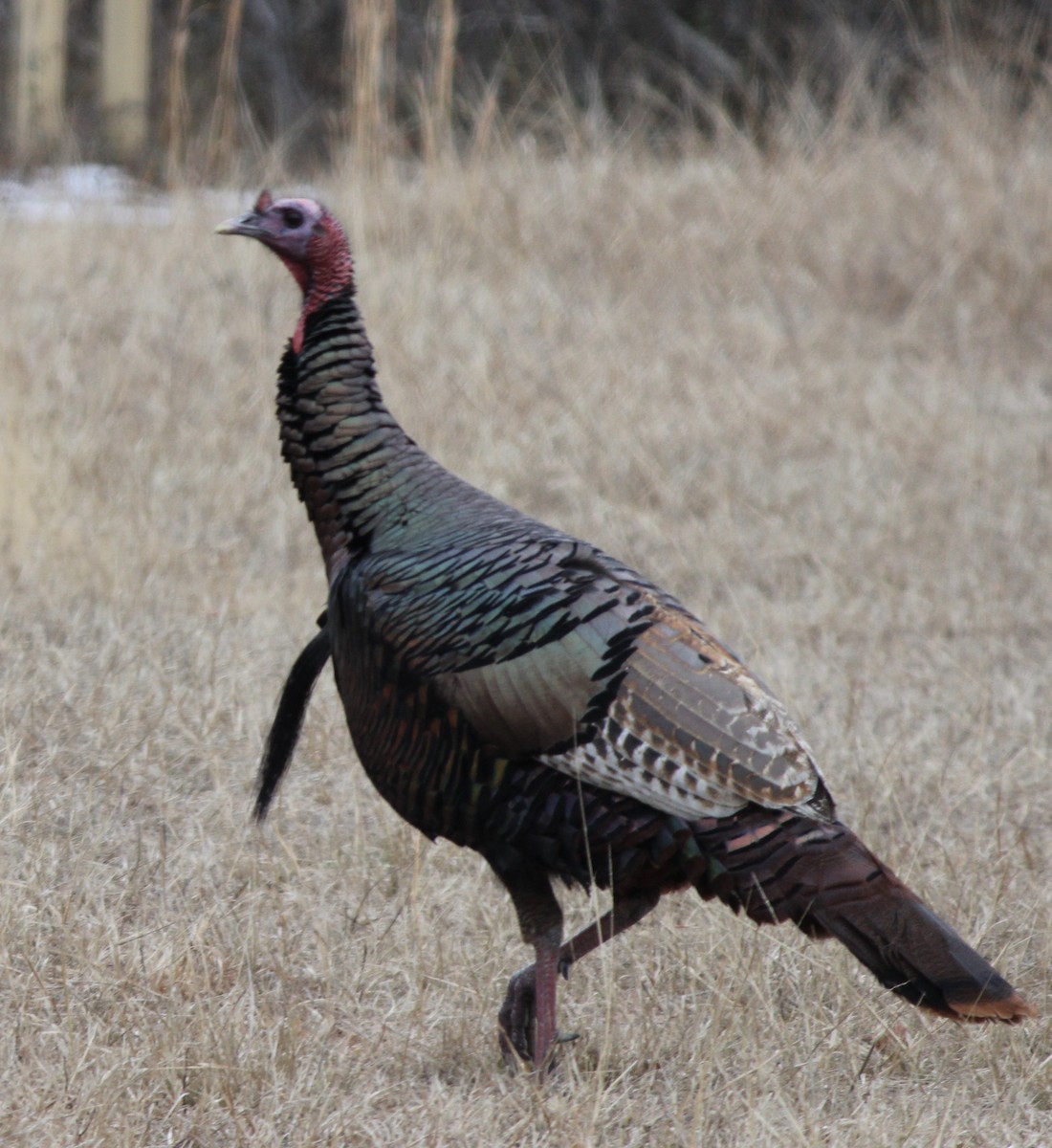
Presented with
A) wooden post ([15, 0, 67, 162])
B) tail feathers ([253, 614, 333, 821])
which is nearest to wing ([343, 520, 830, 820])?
tail feathers ([253, 614, 333, 821])

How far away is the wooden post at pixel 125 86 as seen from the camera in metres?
9.77

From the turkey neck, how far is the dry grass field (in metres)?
0.77

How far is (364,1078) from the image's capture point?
2.76m

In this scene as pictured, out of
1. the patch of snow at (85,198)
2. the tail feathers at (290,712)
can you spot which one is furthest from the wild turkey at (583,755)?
the patch of snow at (85,198)

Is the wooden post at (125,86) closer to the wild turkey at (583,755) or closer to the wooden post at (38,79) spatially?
the wooden post at (38,79)

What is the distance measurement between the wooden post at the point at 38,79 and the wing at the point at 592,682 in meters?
7.37

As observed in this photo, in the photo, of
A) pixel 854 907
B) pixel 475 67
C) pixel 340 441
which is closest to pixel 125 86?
pixel 475 67

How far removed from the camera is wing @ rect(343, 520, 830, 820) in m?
2.61

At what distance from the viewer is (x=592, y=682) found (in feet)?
8.71

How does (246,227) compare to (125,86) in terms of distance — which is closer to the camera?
(246,227)

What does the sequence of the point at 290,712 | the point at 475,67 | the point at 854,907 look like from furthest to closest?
the point at 475,67 < the point at 290,712 < the point at 854,907

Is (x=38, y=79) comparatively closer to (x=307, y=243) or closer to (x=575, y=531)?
(x=575, y=531)

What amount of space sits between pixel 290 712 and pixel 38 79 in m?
7.22

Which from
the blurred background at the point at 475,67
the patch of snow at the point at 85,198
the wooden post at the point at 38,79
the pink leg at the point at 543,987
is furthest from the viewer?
the blurred background at the point at 475,67
